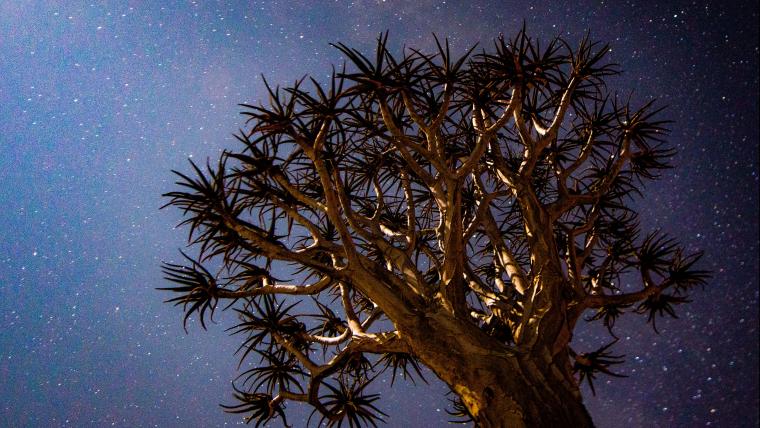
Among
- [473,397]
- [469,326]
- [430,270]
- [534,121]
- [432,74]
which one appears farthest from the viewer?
[430,270]

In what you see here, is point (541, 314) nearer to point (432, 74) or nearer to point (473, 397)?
point (473, 397)

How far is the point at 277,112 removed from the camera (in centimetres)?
349

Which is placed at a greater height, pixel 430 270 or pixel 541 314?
pixel 430 270

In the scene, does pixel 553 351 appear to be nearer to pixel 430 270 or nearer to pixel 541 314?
pixel 541 314

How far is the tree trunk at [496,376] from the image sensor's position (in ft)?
10.1

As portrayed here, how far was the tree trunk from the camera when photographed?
306cm

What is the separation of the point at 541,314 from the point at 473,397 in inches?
32.0

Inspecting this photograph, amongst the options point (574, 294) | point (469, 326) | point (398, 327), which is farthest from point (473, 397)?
point (574, 294)

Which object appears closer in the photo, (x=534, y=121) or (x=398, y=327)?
(x=398, y=327)

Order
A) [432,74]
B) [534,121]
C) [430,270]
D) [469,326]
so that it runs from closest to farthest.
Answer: [469,326] → [432,74] → [534,121] → [430,270]

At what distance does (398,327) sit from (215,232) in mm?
1502

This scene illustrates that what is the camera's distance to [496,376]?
3.17 metres

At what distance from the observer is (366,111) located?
3.83 metres

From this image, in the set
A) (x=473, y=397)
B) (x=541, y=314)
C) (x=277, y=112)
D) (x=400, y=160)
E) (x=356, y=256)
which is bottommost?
(x=473, y=397)
